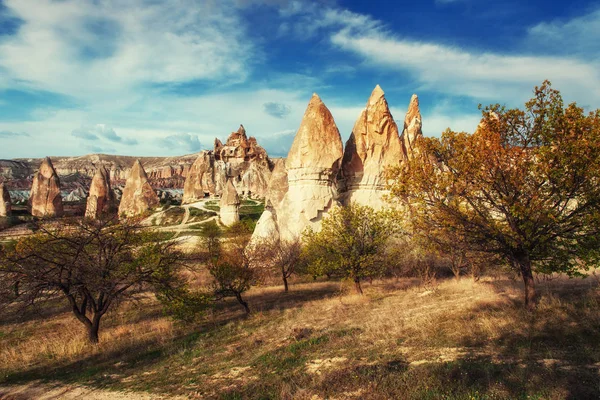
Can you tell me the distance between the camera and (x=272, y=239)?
28406mm

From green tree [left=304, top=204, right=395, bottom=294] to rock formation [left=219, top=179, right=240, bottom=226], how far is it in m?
33.8

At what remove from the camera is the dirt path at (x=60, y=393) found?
7910 millimetres

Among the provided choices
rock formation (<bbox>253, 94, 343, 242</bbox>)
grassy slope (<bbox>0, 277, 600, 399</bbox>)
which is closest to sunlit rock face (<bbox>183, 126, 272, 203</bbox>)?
rock formation (<bbox>253, 94, 343, 242</bbox>)

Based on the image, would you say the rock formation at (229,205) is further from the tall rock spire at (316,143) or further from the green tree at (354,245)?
the green tree at (354,245)

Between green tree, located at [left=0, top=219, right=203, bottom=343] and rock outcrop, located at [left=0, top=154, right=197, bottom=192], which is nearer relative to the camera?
green tree, located at [left=0, top=219, right=203, bottom=343]

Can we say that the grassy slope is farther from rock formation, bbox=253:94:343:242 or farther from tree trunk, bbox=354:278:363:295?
rock formation, bbox=253:94:343:242

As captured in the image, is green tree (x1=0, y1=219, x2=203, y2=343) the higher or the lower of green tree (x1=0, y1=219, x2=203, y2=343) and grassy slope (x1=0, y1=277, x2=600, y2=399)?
the higher

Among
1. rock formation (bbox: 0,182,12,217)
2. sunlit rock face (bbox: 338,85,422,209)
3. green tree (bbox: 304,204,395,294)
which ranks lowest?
green tree (bbox: 304,204,395,294)

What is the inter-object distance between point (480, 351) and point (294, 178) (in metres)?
24.7

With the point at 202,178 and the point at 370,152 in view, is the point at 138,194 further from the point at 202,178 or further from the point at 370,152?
the point at 370,152

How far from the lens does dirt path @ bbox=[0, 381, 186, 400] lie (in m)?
7.91

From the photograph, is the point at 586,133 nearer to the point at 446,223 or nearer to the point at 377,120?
the point at 446,223

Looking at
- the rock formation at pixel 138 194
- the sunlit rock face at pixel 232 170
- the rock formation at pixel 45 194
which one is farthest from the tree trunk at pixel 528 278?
the rock formation at pixel 45 194

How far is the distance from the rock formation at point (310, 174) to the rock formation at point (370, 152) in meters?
2.86
